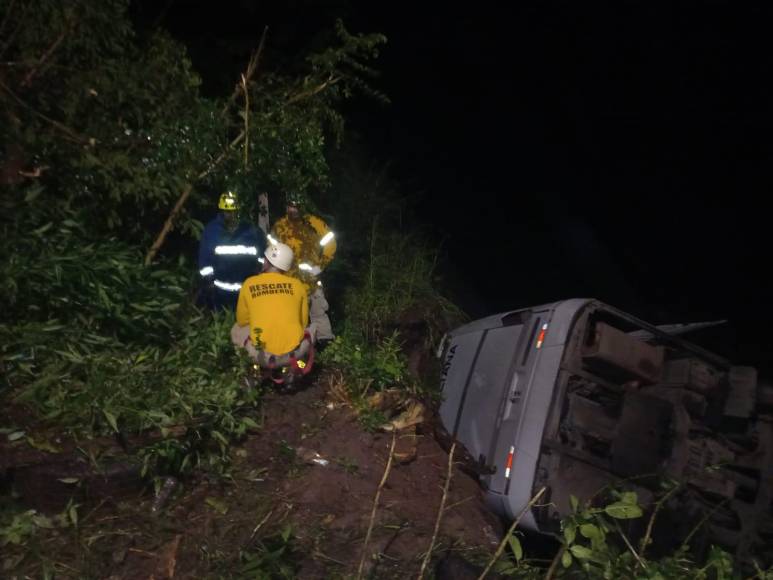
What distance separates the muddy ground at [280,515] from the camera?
3.41m

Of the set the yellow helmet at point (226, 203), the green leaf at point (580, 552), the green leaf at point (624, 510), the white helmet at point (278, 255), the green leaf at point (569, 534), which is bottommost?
the green leaf at point (580, 552)

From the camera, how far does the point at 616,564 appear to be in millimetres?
2943

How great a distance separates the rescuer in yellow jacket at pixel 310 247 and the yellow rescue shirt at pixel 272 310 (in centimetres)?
53

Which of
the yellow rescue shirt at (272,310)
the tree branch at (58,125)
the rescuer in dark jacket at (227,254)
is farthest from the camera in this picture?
the rescuer in dark jacket at (227,254)

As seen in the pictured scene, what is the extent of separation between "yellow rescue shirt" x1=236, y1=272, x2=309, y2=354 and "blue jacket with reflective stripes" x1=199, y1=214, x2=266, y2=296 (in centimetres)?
74

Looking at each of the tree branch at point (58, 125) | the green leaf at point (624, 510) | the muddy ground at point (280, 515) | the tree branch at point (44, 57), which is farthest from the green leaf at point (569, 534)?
the tree branch at point (44, 57)

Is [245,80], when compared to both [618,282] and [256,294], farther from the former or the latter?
[618,282]

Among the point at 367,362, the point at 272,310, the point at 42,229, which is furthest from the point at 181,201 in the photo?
the point at 367,362

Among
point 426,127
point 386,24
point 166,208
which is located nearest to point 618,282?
point 426,127

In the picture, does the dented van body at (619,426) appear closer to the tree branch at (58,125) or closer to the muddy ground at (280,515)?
the muddy ground at (280,515)

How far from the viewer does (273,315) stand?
489 centimetres

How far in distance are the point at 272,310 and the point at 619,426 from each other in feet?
8.70

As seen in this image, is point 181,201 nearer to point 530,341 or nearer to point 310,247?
point 310,247

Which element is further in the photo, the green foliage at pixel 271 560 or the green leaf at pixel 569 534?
the green foliage at pixel 271 560
